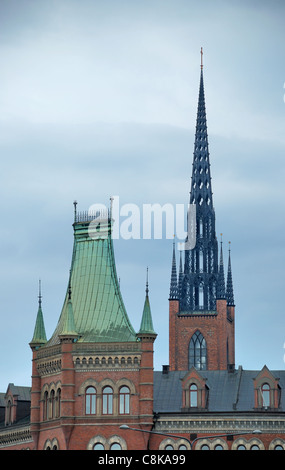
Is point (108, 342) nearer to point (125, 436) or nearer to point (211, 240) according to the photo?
point (125, 436)

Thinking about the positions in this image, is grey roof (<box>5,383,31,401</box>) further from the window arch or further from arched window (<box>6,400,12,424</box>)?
the window arch

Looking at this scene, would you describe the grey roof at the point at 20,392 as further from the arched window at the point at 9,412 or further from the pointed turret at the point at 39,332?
the pointed turret at the point at 39,332

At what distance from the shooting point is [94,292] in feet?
383

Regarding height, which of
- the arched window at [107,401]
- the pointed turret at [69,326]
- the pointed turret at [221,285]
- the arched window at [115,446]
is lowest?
the arched window at [115,446]

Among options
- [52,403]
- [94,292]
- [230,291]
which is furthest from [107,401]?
[230,291]

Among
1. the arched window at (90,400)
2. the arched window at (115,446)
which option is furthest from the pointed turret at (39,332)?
the arched window at (115,446)

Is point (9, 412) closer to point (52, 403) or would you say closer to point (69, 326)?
point (52, 403)

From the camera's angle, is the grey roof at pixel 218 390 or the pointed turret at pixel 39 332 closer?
the grey roof at pixel 218 390

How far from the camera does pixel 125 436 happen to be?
111m

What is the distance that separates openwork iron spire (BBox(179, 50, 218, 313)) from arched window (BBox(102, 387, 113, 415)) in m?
50.9

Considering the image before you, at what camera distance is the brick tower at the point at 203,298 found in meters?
159

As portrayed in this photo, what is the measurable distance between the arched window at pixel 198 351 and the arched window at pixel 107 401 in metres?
46.1

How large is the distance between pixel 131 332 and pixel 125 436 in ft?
29.1

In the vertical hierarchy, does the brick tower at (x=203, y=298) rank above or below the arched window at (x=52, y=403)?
above
